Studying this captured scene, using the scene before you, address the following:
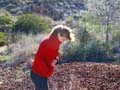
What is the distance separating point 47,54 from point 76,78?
320cm

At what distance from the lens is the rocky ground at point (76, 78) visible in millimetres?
8641

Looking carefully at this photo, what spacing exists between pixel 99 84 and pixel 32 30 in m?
9.78

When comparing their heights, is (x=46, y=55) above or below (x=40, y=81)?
above

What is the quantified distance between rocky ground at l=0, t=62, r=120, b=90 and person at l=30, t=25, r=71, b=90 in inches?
75.1

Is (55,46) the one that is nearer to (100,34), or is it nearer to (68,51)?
(68,51)

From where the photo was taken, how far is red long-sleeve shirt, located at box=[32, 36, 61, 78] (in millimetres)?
6168

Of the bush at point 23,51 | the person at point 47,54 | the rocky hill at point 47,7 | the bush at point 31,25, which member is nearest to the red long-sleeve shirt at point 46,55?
the person at point 47,54

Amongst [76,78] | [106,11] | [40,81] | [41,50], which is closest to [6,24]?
[106,11]

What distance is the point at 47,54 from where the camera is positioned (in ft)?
20.5

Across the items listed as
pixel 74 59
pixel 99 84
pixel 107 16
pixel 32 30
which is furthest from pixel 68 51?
pixel 32 30

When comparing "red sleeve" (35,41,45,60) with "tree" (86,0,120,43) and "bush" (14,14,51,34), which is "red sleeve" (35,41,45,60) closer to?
"tree" (86,0,120,43)

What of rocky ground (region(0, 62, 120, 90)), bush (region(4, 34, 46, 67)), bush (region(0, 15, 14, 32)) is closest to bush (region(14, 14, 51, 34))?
bush (region(0, 15, 14, 32))

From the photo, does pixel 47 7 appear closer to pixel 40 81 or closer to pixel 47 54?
pixel 40 81

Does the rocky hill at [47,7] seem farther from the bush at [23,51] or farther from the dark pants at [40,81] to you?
the dark pants at [40,81]
